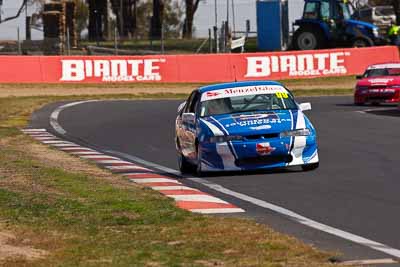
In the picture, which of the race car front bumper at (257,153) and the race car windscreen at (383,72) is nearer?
the race car front bumper at (257,153)

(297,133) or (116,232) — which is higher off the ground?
(297,133)

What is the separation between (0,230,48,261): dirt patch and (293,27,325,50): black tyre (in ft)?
149

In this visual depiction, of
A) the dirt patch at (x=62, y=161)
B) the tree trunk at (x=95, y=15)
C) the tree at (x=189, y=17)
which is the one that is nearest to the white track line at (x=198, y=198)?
the dirt patch at (x=62, y=161)

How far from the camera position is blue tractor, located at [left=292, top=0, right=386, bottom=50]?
5450cm

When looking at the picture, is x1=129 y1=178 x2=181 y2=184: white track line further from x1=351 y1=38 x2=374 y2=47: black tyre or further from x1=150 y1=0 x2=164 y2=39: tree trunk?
x1=150 y1=0 x2=164 y2=39: tree trunk

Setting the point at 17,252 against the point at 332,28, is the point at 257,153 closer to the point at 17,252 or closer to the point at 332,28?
the point at 17,252

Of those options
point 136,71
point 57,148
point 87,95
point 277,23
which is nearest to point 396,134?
point 57,148

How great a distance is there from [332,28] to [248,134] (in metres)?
39.1

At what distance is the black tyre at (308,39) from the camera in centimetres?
5506

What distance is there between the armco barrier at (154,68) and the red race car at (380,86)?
1237cm

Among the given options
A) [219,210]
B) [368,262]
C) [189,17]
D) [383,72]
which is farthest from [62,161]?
[189,17]

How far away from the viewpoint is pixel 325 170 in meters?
17.0

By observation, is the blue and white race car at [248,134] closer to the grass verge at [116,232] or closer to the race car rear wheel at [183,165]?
the race car rear wheel at [183,165]

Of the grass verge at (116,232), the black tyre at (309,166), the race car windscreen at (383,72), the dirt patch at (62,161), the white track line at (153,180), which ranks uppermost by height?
the race car windscreen at (383,72)
